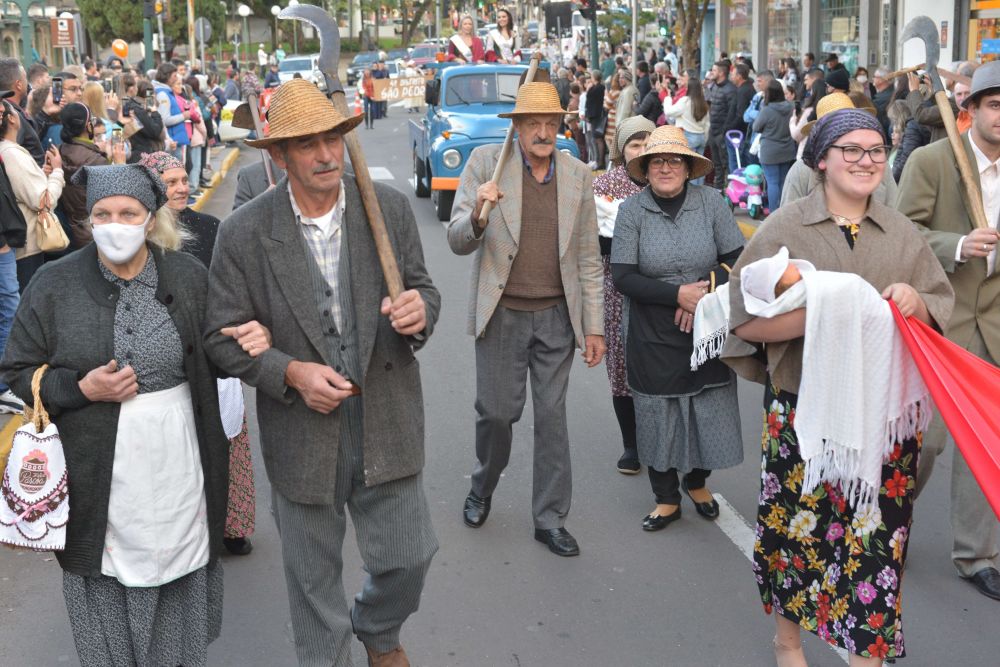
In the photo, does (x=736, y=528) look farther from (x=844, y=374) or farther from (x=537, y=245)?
(x=844, y=374)

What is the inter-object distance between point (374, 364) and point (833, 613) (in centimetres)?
166

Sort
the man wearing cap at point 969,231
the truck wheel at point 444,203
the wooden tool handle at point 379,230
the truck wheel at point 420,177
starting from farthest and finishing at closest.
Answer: the truck wheel at point 420,177, the truck wheel at point 444,203, the man wearing cap at point 969,231, the wooden tool handle at point 379,230

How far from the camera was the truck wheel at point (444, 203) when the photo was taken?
1622cm

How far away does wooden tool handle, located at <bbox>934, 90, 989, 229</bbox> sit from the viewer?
14.5ft

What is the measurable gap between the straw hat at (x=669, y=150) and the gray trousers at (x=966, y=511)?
1517 mm

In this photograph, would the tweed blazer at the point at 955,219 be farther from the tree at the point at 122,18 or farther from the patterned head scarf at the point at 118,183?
the tree at the point at 122,18

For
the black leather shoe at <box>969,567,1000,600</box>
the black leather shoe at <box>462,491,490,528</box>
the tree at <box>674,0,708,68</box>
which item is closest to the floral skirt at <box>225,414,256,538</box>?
the black leather shoe at <box>462,491,490,528</box>

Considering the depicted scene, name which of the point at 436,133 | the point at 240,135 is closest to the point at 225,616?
the point at 436,133

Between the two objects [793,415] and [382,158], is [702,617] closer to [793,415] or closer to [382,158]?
[793,415]

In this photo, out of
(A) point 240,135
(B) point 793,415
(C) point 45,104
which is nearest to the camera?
(B) point 793,415

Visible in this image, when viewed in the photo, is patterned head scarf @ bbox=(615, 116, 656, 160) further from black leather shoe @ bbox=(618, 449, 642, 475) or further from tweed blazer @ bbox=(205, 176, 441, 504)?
tweed blazer @ bbox=(205, 176, 441, 504)

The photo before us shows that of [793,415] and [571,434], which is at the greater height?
[793,415]

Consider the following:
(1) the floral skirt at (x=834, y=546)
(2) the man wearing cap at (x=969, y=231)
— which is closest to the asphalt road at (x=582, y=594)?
(2) the man wearing cap at (x=969, y=231)

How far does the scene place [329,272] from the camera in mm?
3695
